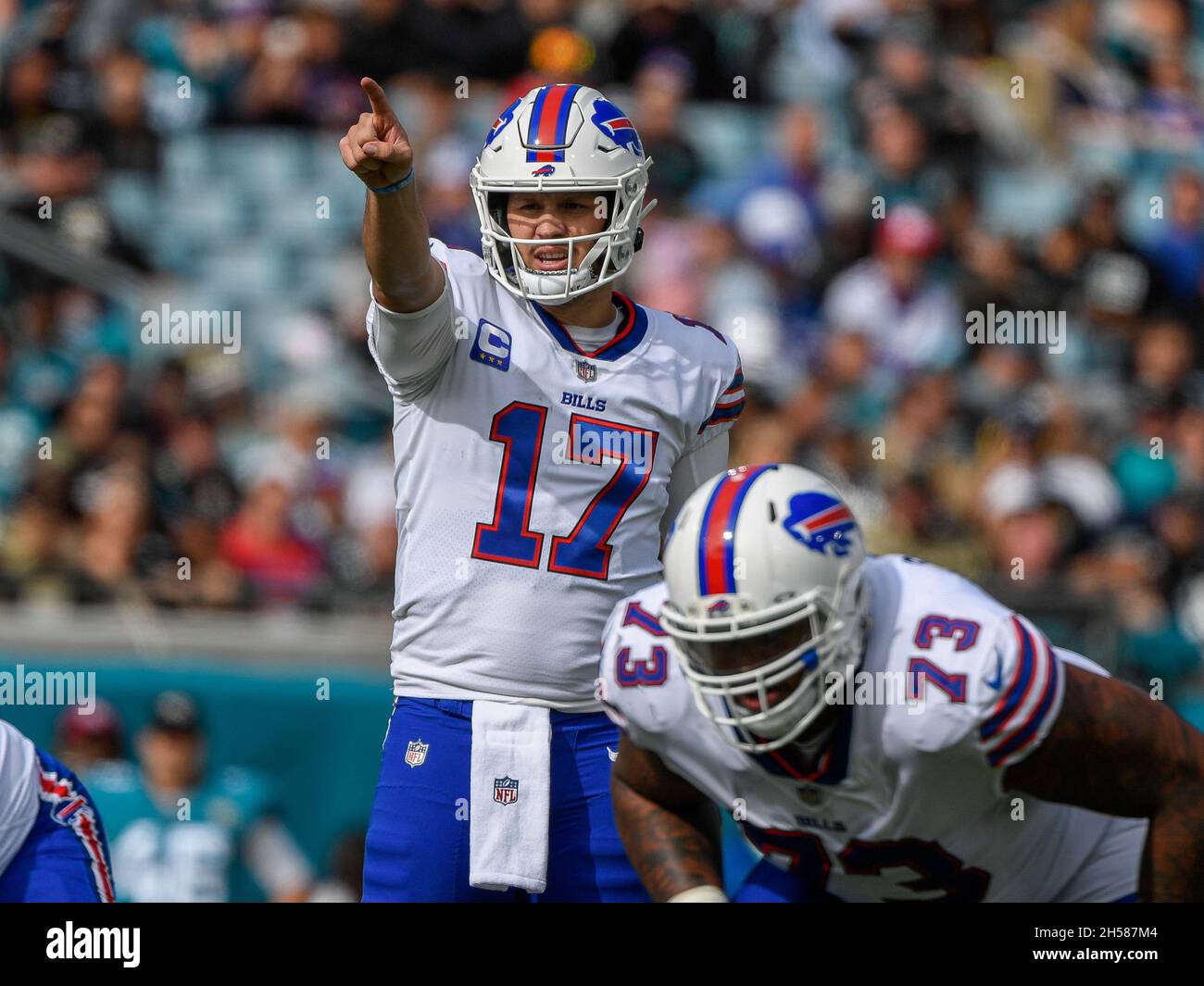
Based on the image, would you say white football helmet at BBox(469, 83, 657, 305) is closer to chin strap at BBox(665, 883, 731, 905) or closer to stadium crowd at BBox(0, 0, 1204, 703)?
chin strap at BBox(665, 883, 731, 905)

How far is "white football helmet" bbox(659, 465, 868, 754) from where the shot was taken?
330cm

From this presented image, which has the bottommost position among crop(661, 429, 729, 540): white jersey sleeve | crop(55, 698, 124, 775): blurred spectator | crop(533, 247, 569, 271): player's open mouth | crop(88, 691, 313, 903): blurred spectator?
crop(88, 691, 313, 903): blurred spectator

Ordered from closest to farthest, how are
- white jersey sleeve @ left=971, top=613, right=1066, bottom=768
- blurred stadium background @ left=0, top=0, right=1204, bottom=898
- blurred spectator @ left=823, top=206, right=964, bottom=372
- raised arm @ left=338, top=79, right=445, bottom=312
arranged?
white jersey sleeve @ left=971, top=613, right=1066, bottom=768 < raised arm @ left=338, top=79, right=445, bottom=312 < blurred stadium background @ left=0, top=0, right=1204, bottom=898 < blurred spectator @ left=823, top=206, right=964, bottom=372

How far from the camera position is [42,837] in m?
4.02

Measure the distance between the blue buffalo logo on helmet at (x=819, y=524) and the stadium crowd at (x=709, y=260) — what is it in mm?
3397

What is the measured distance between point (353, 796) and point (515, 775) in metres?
2.77

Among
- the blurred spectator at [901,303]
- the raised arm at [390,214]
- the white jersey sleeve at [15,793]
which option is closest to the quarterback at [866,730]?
the raised arm at [390,214]

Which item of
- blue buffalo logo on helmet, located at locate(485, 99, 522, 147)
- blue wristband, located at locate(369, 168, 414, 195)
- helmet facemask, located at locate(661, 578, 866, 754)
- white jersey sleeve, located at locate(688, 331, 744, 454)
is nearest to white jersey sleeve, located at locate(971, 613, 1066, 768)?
helmet facemask, located at locate(661, 578, 866, 754)

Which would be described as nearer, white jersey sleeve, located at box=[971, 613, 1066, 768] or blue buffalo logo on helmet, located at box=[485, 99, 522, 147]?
white jersey sleeve, located at box=[971, 613, 1066, 768]

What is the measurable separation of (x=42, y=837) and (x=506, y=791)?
0.96m

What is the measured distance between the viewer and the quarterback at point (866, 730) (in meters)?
3.28

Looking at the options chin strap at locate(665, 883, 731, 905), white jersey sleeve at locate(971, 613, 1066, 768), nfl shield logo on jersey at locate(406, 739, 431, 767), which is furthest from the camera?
nfl shield logo on jersey at locate(406, 739, 431, 767)

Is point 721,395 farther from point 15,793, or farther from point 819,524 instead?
point 15,793
